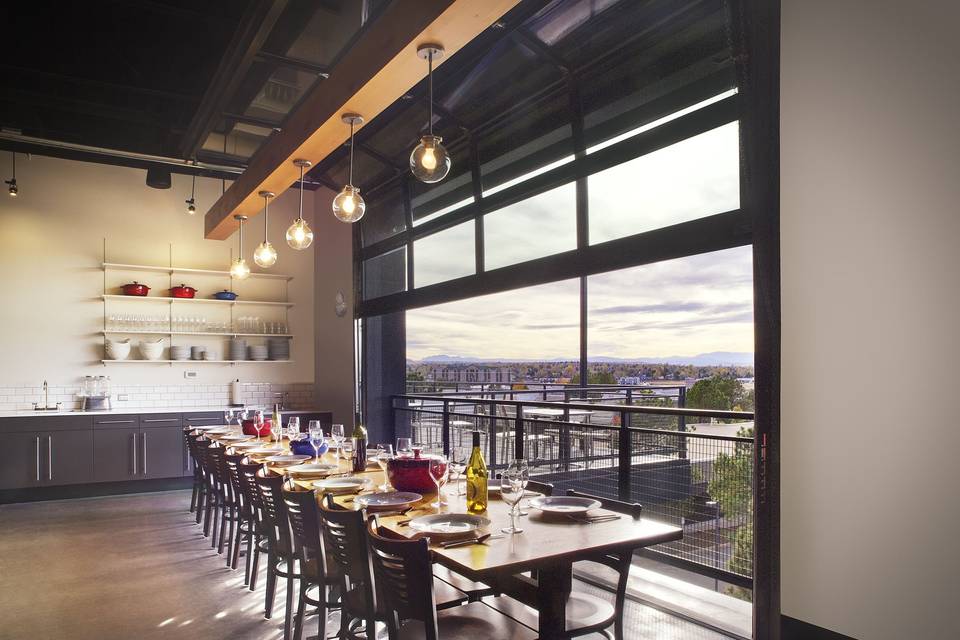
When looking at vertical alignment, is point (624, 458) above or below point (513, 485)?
below

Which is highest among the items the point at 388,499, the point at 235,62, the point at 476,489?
the point at 235,62

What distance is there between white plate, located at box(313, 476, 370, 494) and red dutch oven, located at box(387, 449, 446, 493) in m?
0.26

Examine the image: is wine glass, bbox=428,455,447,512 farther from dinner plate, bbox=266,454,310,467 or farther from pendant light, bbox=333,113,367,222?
pendant light, bbox=333,113,367,222

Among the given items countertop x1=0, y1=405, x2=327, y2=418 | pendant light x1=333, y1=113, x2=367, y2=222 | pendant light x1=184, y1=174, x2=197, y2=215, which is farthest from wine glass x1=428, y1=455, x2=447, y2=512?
pendant light x1=184, y1=174, x2=197, y2=215

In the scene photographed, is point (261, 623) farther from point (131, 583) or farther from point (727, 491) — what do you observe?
point (727, 491)

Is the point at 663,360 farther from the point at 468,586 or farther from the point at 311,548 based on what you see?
the point at 311,548

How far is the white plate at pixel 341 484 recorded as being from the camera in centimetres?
314

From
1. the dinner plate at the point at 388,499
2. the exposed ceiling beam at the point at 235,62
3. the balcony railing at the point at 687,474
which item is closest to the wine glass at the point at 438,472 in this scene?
the dinner plate at the point at 388,499

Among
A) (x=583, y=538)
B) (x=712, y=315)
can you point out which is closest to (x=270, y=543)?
(x=583, y=538)

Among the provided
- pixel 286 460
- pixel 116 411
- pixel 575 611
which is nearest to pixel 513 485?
pixel 575 611

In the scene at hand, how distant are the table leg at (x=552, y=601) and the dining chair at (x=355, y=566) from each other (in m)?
0.57

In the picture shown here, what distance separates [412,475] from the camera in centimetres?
301

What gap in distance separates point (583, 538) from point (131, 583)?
356 cm

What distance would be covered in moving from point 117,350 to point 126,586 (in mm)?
4215
